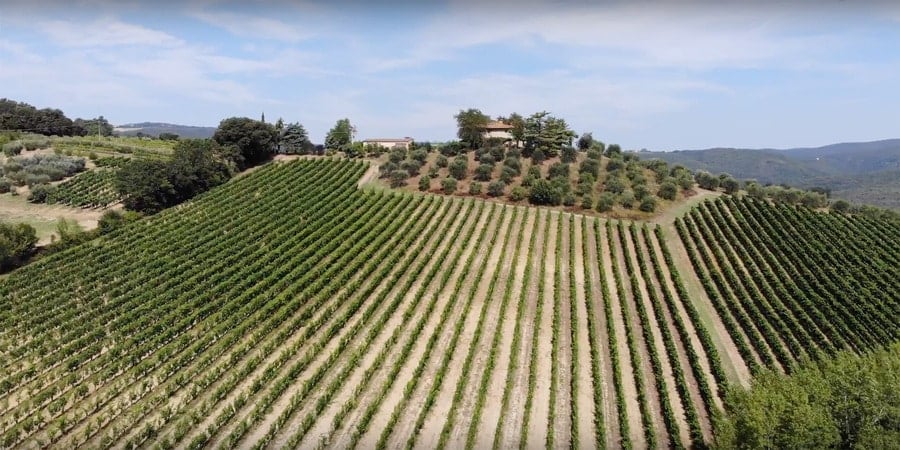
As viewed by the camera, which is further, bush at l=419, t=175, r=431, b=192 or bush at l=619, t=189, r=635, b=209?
bush at l=419, t=175, r=431, b=192

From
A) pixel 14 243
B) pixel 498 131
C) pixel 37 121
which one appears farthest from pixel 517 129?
pixel 37 121

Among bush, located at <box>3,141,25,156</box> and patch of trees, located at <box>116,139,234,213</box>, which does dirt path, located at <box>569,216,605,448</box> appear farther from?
bush, located at <box>3,141,25,156</box>

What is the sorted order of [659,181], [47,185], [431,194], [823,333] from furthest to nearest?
1. [659,181]
2. [431,194]
3. [47,185]
4. [823,333]

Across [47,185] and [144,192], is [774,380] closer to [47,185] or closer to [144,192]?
[144,192]

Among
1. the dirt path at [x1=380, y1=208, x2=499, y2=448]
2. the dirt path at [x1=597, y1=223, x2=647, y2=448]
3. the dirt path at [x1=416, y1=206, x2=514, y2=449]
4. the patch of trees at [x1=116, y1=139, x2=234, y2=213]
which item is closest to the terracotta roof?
the dirt path at [x1=416, y1=206, x2=514, y2=449]

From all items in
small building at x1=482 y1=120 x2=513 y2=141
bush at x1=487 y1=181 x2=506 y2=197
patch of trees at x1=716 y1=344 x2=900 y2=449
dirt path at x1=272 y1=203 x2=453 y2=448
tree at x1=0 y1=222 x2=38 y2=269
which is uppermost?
small building at x1=482 y1=120 x2=513 y2=141

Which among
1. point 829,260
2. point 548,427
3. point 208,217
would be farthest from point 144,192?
point 829,260

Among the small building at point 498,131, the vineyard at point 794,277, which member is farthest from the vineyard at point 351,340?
the small building at point 498,131

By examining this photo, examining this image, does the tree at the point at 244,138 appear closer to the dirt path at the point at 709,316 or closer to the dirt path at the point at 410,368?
the dirt path at the point at 410,368
